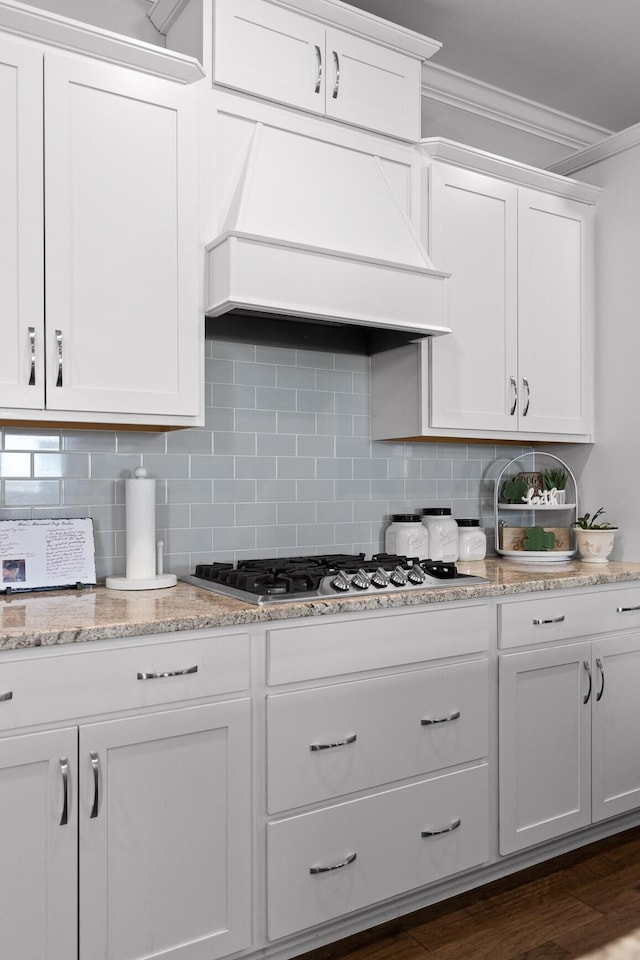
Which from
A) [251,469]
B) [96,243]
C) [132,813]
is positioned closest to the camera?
[132,813]

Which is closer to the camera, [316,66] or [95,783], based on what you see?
[95,783]

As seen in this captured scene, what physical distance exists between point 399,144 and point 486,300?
65 centimetres

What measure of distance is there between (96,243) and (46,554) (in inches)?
36.2

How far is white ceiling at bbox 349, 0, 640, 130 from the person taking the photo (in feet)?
9.02

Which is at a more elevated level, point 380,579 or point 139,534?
point 139,534

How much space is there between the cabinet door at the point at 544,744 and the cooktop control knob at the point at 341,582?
2.12 ft

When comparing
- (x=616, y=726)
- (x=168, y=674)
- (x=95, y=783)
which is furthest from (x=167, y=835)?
(x=616, y=726)

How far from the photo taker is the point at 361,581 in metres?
2.14

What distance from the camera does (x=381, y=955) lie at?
205 cm

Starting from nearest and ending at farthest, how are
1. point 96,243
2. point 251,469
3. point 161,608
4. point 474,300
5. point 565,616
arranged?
1. point 161,608
2. point 96,243
3. point 565,616
4. point 251,469
5. point 474,300

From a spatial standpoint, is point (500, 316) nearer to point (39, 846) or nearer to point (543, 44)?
point (543, 44)

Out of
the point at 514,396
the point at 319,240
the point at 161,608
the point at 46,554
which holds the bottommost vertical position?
the point at 161,608

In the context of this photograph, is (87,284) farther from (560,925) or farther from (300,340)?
(560,925)

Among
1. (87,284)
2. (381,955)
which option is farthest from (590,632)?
(87,284)
